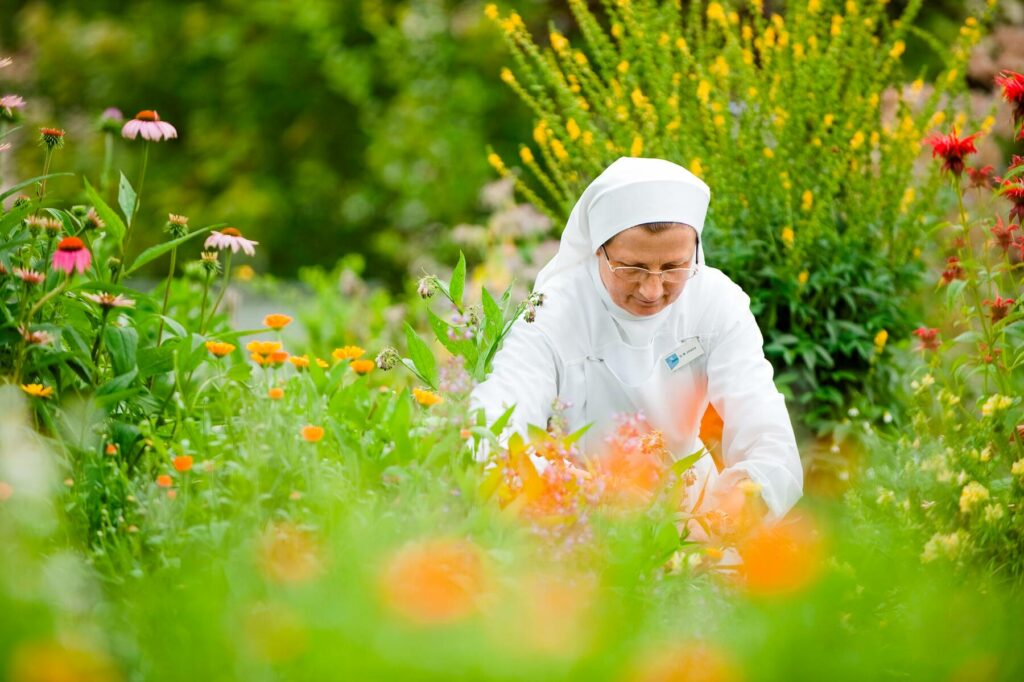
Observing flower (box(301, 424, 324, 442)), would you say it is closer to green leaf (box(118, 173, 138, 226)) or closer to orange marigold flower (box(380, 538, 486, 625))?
orange marigold flower (box(380, 538, 486, 625))

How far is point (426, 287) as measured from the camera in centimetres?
261

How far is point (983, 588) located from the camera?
215cm

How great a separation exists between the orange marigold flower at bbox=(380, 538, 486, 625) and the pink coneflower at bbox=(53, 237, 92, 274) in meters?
0.93

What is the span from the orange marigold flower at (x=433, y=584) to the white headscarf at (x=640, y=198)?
4.08ft

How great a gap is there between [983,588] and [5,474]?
66.6 inches

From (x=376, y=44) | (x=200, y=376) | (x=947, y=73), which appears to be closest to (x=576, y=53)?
(x=947, y=73)

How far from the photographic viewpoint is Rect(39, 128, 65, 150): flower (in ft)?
9.05

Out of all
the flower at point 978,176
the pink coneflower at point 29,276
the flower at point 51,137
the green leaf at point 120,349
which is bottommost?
the green leaf at point 120,349

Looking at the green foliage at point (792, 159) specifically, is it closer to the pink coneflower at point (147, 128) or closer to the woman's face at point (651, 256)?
the woman's face at point (651, 256)

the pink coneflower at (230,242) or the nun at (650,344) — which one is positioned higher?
the pink coneflower at (230,242)

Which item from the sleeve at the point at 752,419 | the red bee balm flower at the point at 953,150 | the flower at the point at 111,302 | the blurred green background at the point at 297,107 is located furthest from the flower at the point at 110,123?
the blurred green background at the point at 297,107

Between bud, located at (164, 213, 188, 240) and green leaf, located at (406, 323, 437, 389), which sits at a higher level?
bud, located at (164, 213, 188, 240)

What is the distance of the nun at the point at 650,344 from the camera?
2760 millimetres

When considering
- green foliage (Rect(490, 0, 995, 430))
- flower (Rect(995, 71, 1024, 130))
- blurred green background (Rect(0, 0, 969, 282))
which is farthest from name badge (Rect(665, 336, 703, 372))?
blurred green background (Rect(0, 0, 969, 282))
